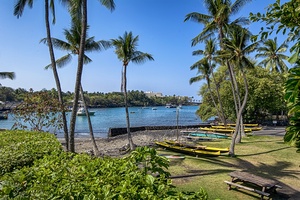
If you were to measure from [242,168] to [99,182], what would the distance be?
9895 mm

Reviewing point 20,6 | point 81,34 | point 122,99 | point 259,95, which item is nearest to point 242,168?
point 81,34

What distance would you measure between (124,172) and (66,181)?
0.63 metres

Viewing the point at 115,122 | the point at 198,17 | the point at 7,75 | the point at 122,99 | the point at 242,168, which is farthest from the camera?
the point at 122,99

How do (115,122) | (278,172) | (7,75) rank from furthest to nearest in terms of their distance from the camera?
(115,122), (7,75), (278,172)

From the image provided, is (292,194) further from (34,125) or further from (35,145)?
(34,125)

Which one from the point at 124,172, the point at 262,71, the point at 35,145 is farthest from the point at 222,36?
the point at 262,71

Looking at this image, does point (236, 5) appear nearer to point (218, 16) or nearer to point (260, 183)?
point (218, 16)

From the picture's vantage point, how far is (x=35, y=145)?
5.59 meters

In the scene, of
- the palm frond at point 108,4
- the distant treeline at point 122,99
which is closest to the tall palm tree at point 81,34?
the palm frond at point 108,4

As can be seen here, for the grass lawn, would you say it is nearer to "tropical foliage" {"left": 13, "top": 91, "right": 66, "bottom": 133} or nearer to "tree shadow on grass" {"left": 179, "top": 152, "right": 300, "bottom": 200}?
"tree shadow on grass" {"left": 179, "top": 152, "right": 300, "bottom": 200}

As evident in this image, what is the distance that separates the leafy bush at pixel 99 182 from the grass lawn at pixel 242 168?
221 inches

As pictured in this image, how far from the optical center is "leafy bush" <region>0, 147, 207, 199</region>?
2016 mm

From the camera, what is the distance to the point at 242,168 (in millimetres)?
10703

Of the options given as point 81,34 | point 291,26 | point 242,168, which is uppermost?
point 81,34
